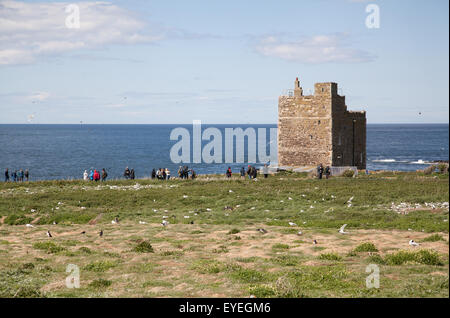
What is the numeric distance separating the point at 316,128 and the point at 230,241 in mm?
35125

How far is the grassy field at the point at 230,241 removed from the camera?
41.3 feet

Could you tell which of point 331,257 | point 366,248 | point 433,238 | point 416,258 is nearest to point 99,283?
point 331,257

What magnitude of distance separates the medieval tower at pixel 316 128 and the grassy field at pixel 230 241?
14.9 m

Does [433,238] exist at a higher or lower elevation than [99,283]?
higher

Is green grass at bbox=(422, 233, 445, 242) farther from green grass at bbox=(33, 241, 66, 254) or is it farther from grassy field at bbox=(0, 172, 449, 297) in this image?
green grass at bbox=(33, 241, 66, 254)

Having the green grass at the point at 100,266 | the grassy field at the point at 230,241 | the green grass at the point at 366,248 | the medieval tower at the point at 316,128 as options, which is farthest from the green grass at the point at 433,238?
the medieval tower at the point at 316,128

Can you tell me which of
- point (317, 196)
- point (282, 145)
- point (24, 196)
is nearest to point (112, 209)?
point (24, 196)

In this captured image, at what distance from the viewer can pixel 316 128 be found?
5291 cm

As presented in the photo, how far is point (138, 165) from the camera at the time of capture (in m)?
113

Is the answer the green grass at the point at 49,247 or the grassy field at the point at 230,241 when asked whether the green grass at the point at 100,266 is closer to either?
the grassy field at the point at 230,241

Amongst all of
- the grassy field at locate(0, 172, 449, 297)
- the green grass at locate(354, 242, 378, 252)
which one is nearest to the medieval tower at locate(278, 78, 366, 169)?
the grassy field at locate(0, 172, 449, 297)

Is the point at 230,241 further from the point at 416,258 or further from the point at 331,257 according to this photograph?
the point at 416,258

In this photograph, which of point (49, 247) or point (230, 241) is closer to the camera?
point (49, 247)

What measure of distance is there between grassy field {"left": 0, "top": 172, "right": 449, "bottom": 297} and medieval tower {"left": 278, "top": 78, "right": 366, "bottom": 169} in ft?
48.9
